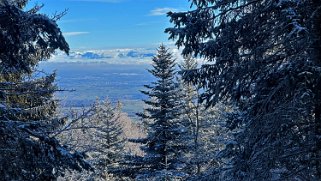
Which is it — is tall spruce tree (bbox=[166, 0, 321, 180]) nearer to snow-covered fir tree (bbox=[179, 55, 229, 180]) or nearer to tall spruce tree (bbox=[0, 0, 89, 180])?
tall spruce tree (bbox=[0, 0, 89, 180])

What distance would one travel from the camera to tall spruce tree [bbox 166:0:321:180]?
18.1 feet

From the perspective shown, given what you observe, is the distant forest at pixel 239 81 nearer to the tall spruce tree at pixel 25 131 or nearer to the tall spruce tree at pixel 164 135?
the tall spruce tree at pixel 25 131

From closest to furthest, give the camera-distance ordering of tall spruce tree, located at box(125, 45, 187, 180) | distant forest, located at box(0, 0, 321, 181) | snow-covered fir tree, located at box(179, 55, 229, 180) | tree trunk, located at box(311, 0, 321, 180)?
distant forest, located at box(0, 0, 321, 181)
tree trunk, located at box(311, 0, 321, 180)
tall spruce tree, located at box(125, 45, 187, 180)
snow-covered fir tree, located at box(179, 55, 229, 180)

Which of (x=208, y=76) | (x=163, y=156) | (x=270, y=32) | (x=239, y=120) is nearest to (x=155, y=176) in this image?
(x=163, y=156)

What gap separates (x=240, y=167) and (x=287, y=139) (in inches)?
60.2

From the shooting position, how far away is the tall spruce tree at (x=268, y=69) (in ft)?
18.1

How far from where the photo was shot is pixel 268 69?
620cm

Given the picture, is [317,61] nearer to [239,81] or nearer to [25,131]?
[239,81]

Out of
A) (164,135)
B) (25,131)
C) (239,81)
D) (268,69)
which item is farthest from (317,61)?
(164,135)


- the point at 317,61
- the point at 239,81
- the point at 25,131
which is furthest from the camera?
the point at 239,81

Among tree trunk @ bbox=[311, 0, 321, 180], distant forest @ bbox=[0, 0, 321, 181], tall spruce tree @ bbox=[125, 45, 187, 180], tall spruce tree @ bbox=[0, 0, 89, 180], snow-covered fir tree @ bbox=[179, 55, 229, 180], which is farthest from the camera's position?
snow-covered fir tree @ bbox=[179, 55, 229, 180]

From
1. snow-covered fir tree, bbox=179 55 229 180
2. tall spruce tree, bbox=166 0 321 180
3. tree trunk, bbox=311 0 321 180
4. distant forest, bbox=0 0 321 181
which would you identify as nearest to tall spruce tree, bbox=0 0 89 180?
distant forest, bbox=0 0 321 181

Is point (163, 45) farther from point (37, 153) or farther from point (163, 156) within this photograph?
point (37, 153)

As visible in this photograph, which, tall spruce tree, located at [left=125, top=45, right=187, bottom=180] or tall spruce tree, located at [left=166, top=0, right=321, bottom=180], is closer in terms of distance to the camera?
tall spruce tree, located at [left=166, top=0, right=321, bottom=180]
